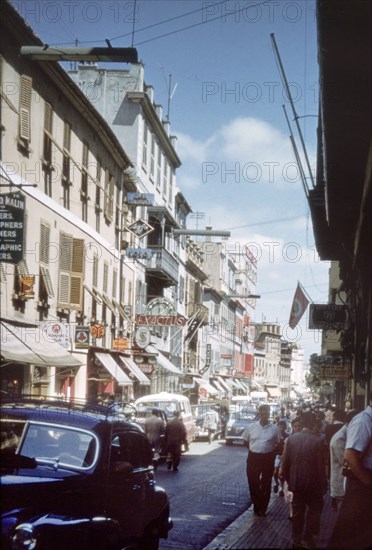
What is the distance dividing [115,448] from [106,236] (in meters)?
25.3

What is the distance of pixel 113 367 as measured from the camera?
108 feet

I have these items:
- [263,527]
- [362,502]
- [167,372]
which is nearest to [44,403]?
[362,502]

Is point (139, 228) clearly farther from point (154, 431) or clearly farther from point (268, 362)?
point (268, 362)

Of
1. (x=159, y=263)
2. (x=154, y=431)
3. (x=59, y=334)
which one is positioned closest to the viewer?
(x=59, y=334)

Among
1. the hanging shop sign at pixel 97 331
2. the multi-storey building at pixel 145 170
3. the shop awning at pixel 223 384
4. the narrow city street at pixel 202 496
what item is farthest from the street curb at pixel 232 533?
the shop awning at pixel 223 384

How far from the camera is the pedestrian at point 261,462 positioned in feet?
47.6

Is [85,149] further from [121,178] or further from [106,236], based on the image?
[121,178]

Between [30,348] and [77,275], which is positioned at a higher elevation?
[77,275]

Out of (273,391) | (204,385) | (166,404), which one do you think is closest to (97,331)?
(166,404)

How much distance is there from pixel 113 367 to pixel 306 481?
2230 cm

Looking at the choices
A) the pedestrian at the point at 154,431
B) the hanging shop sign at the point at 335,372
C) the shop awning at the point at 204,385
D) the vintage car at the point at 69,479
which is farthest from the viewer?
the shop awning at the point at 204,385

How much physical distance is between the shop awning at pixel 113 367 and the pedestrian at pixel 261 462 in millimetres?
17191

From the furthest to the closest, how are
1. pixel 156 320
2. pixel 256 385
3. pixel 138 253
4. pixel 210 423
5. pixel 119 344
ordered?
pixel 256 385 < pixel 210 423 < pixel 156 320 < pixel 138 253 < pixel 119 344

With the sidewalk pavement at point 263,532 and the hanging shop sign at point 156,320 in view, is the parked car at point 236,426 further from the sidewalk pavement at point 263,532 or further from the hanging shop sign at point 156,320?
the sidewalk pavement at point 263,532
